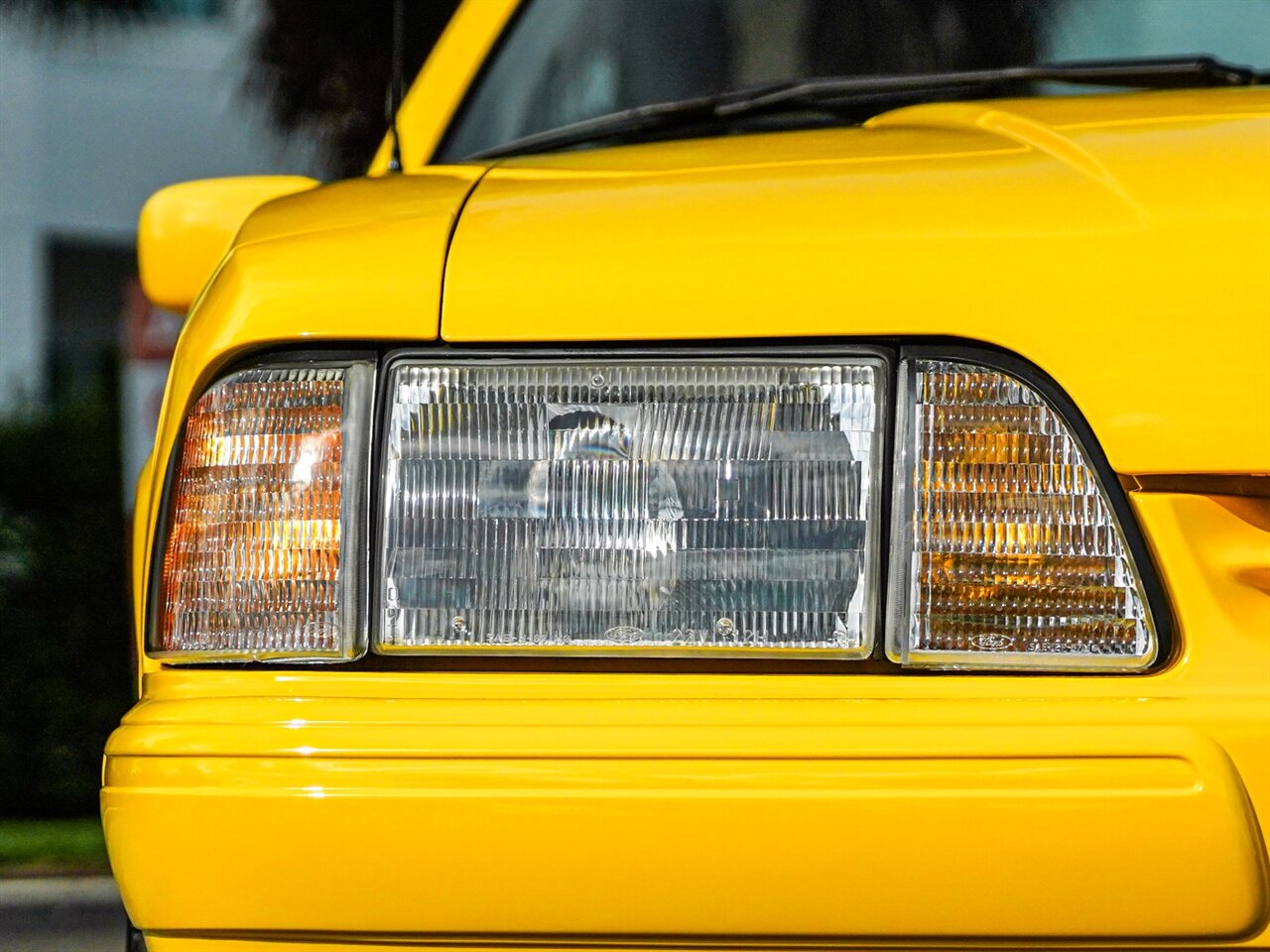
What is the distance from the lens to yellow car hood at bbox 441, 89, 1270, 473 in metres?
1.25

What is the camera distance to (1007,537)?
1317mm

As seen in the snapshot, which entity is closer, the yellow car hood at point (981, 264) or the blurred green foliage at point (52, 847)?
the yellow car hood at point (981, 264)

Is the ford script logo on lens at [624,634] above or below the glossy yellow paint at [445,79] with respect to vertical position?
below

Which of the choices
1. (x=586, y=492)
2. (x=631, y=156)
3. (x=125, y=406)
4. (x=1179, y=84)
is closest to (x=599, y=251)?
(x=586, y=492)

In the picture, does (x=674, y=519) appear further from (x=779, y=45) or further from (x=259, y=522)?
(x=779, y=45)

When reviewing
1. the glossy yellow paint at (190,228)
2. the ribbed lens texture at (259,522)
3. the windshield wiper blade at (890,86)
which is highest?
the windshield wiper blade at (890,86)

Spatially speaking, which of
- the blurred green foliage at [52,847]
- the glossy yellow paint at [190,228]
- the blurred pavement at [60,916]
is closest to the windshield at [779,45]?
the glossy yellow paint at [190,228]

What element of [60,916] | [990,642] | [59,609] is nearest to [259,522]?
[990,642]

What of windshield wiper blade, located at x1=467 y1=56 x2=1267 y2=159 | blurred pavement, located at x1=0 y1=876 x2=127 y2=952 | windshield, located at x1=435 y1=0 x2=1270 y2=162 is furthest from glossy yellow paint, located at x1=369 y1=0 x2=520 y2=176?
blurred pavement, located at x1=0 y1=876 x2=127 y2=952

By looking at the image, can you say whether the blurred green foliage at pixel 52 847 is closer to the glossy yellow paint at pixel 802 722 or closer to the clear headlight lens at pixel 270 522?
the clear headlight lens at pixel 270 522

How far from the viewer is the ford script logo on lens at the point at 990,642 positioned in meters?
1.30

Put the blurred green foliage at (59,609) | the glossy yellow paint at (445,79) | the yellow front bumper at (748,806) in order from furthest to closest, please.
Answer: the blurred green foliage at (59,609) → the glossy yellow paint at (445,79) → the yellow front bumper at (748,806)

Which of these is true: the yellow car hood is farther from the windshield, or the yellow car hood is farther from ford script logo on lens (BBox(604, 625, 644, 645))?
the windshield

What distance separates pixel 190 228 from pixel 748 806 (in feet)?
4.30
